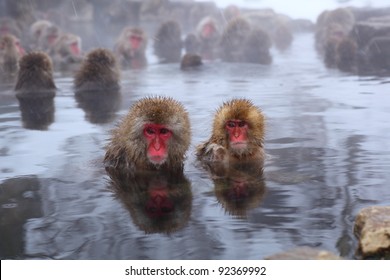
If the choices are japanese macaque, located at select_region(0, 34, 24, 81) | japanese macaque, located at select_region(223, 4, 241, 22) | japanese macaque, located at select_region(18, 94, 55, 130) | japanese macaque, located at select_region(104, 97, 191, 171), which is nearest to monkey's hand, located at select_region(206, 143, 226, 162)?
japanese macaque, located at select_region(104, 97, 191, 171)

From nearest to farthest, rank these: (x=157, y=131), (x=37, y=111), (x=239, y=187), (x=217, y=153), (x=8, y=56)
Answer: (x=239, y=187), (x=157, y=131), (x=217, y=153), (x=37, y=111), (x=8, y=56)

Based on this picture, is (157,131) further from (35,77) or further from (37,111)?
(35,77)

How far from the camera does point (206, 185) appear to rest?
195 inches

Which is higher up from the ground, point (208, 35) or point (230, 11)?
point (230, 11)

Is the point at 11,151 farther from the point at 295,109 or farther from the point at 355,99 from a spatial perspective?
the point at 355,99

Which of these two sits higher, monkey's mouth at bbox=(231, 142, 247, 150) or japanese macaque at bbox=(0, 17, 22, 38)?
japanese macaque at bbox=(0, 17, 22, 38)

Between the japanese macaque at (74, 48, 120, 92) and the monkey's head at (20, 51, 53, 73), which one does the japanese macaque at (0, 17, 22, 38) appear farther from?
the monkey's head at (20, 51, 53, 73)

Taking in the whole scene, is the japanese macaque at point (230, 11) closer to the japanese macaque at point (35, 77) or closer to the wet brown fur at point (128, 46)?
the wet brown fur at point (128, 46)

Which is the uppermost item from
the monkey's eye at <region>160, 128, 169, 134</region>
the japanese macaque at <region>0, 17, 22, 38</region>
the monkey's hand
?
the japanese macaque at <region>0, 17, 22, 38</region>

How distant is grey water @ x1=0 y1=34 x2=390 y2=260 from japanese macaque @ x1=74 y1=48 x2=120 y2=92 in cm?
77

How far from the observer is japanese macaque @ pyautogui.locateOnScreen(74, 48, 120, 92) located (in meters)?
10.1

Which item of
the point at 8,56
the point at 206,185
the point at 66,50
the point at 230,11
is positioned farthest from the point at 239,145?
the point at 230,11

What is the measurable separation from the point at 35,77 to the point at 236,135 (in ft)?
17.8
